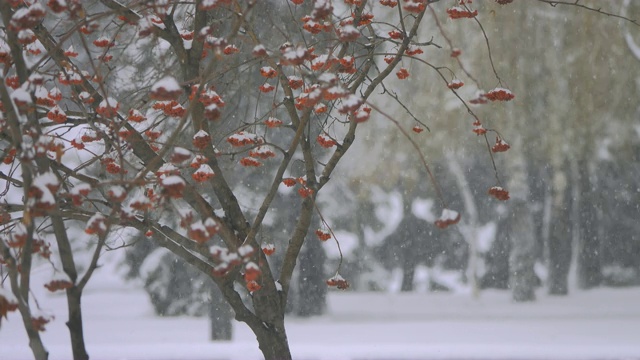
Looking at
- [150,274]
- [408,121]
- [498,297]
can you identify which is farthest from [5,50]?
[498,297]

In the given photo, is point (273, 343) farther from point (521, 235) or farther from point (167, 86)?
point (521, 235)

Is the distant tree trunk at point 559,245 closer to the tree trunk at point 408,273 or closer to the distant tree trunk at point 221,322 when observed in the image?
the tree trunk at point 408,273

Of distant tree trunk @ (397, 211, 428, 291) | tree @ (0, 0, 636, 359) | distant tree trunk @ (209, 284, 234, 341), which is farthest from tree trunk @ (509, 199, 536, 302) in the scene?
tree @ (0, 0, 636, 359)

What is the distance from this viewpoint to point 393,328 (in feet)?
43.4

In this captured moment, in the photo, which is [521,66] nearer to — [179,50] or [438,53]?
[438,53]

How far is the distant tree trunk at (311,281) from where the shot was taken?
42.3 ft

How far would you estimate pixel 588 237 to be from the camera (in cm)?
1541

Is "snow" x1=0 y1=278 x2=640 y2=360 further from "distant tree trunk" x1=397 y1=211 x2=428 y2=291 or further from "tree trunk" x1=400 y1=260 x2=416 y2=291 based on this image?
"distant tree trunk" x1=397 y1=211 x2=428 y2=291

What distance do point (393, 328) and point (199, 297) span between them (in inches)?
132

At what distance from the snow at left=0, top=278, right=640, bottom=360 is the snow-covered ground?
0.02 meters

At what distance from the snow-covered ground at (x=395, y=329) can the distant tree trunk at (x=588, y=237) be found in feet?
1.00

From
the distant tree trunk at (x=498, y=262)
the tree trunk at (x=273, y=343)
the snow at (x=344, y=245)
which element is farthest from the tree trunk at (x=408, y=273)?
the tree trunk at (x=273, y=343)

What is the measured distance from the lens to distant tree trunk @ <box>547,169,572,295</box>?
1491 centimetres

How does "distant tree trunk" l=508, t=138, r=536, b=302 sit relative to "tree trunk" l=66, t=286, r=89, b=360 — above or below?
above
